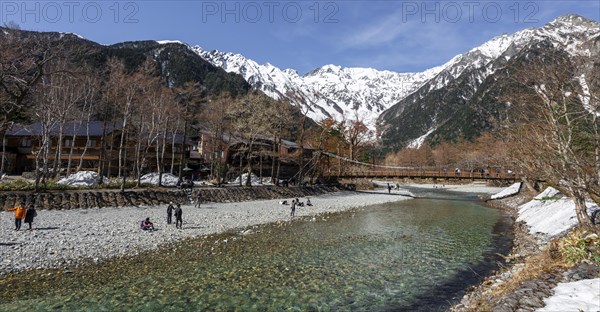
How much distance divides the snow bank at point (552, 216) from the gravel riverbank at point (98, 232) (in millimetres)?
14572

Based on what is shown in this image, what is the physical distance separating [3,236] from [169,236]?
623 cm

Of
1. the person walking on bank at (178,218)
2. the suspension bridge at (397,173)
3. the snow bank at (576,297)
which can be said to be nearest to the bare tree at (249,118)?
the suspension bridge at (397,173)

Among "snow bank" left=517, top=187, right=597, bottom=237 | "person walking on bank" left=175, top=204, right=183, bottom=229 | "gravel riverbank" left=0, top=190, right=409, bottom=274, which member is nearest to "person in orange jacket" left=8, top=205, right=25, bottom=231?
"gravel riverbank" left=0, top=190, right=409, bottom=274

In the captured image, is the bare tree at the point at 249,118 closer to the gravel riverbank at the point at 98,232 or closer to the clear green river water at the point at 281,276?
the gravel riverbank at the point at 98,232

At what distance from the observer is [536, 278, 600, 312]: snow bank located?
5.41 m

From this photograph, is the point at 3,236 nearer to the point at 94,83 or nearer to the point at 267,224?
the point at 267,224

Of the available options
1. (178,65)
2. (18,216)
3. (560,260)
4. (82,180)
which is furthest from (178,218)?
(178,65)

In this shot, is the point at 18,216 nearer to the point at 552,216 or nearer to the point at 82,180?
the point at 82,180

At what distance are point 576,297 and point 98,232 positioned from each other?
17201 millimetres

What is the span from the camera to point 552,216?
18641 millimetres

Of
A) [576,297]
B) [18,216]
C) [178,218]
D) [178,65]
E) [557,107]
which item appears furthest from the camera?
[178,65]

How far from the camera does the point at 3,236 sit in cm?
1341

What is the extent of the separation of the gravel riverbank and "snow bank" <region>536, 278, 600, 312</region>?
1304 centimetres

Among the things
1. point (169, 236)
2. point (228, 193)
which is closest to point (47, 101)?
point (228, 193)
